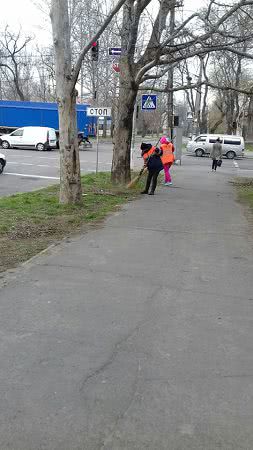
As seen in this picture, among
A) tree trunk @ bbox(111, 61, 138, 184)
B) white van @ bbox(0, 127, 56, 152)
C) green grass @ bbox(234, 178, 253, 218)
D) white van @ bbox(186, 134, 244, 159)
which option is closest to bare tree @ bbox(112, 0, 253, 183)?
tree trunk @ bbox(111, 61, 138, 184)

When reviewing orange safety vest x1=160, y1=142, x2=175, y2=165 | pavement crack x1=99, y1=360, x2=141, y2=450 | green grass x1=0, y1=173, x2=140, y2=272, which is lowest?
pavement crack x1=99, y1=360, x2=141, y2=450

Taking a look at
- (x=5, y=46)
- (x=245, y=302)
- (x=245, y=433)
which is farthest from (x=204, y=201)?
(x=5, y=46)

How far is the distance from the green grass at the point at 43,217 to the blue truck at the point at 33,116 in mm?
28836

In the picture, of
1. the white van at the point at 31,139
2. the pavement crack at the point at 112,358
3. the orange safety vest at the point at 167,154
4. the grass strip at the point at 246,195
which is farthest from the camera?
the white van at the point at 31,139

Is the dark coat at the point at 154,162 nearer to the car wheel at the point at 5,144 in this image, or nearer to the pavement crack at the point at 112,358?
the pavement crack at the point at 112,358

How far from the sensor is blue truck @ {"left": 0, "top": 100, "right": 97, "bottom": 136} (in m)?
42.8

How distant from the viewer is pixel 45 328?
181 inches

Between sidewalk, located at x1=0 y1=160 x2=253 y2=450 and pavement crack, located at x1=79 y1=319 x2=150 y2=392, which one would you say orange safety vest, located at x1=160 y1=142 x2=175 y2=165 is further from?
pavement crack, located at x1=79 y1=319 x2=150 y2=392

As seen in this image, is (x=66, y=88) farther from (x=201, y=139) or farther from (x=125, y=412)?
(x=201, y=139)

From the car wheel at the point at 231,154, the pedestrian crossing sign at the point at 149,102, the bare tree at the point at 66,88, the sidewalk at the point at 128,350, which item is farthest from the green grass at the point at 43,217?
the car wheel at the point at 231,154

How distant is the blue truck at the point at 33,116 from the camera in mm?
42812

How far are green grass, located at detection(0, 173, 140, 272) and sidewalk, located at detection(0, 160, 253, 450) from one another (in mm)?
481

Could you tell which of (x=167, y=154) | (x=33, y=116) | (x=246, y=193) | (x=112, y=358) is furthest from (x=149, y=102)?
(x=33, y=116)

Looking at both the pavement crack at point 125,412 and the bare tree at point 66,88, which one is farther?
the bare tree at point 66,88
